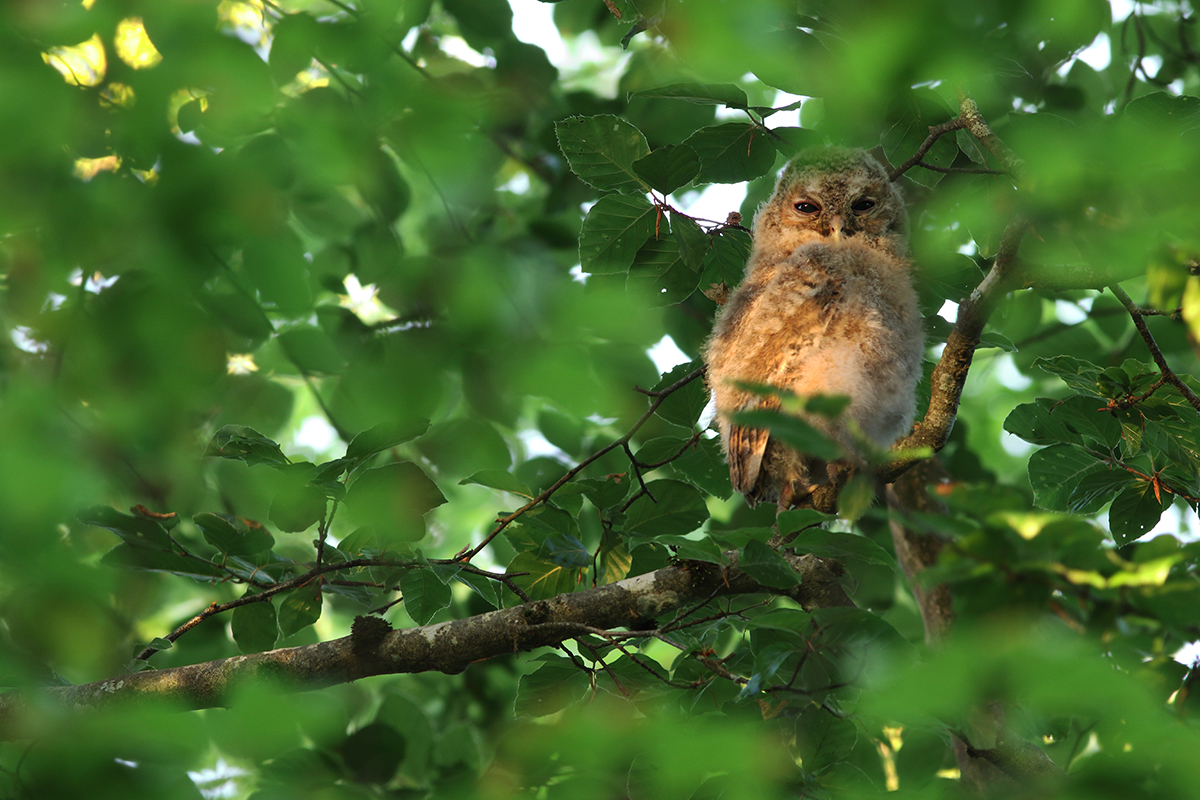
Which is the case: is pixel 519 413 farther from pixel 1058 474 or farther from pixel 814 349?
pixel 1058 474

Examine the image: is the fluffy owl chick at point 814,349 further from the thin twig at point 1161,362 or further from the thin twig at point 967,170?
the thin twig at point 1161,362

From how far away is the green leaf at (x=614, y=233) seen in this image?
2.30 meters

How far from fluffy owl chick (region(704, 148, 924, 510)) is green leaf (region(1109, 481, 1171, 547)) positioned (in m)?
0.59

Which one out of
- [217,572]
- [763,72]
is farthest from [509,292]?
[217,572]

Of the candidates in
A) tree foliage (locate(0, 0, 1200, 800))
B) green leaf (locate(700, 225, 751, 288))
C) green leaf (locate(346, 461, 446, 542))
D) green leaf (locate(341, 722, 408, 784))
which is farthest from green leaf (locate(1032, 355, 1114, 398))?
green leaf (locate(341, 722, 408, 784))

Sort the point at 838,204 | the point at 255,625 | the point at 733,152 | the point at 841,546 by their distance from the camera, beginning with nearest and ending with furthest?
1. the point at 841,546
2. the point at 255,625
3. the point at 733,152
4. the point at 838,204

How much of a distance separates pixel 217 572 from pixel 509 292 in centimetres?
158

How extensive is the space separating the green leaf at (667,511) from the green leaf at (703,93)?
3.38ft

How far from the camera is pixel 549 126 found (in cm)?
371

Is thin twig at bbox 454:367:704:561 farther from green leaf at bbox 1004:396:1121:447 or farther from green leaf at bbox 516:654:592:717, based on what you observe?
green leaf at bbox 1004:396:1121:447

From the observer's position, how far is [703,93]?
2080mm

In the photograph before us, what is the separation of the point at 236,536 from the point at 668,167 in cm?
146

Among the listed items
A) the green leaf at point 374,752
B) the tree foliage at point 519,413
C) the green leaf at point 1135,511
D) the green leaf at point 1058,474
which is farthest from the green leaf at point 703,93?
the green leaf at point 374,752

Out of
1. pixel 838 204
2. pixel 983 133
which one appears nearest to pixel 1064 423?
pixel 983 133
